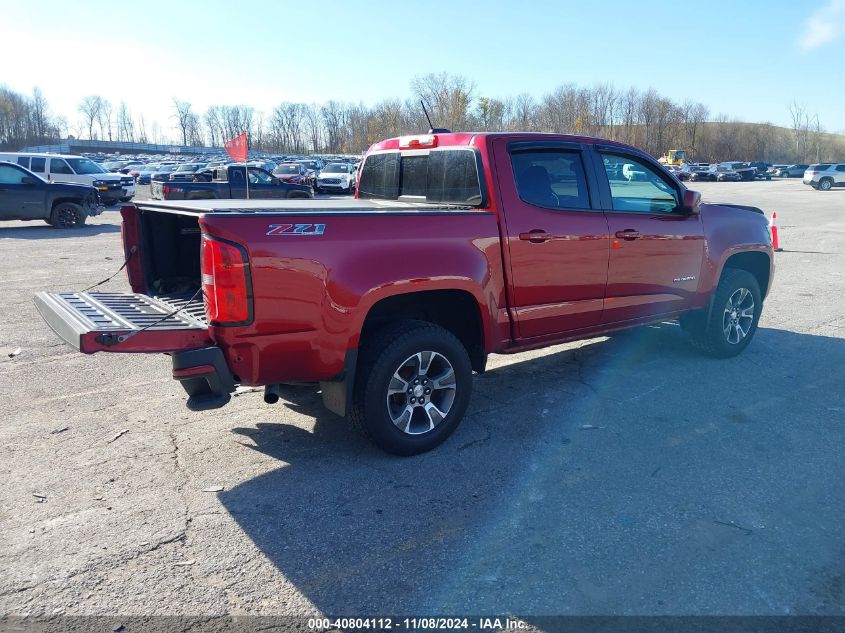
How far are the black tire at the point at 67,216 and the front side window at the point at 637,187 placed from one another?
1728 centimetres

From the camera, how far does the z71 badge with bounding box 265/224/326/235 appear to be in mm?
3623

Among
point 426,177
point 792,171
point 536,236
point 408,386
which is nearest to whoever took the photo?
point 408,386

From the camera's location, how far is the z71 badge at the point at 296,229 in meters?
3.62

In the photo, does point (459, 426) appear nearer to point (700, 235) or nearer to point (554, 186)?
point (554, 186)

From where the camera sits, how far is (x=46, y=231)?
1827 centimetres

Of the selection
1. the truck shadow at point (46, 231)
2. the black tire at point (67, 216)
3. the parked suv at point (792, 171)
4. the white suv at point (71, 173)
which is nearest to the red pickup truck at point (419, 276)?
the truck shadow at point (46, 231)

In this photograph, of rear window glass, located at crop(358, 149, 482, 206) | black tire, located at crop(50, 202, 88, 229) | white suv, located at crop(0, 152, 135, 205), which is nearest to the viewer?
rear window glass, located at crop(358, 149, 482, 206)

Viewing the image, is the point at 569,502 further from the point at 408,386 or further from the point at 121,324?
the point at 121,324

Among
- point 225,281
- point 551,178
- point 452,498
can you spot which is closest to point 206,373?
point 225,281

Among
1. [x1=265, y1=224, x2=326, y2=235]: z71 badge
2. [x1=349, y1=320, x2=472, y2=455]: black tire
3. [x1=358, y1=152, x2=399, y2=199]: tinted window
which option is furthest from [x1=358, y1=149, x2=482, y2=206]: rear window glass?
[x1=265, y1=224, x2=326, y2=235]: z71 badge

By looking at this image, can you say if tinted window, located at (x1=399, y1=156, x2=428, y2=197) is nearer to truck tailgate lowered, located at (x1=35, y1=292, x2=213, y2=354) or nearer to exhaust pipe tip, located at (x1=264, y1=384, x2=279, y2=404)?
truck tailgate lowered, located at (x1=35, y1=292, x2=213, y2=354)

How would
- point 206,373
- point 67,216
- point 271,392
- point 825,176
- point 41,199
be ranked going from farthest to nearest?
point 825,176, point 67,216, point 41,199, point 271,392, point 206,373

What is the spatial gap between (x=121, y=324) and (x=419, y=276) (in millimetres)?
1673

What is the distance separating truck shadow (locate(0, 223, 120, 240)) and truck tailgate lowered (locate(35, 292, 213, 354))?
46.6 feet
